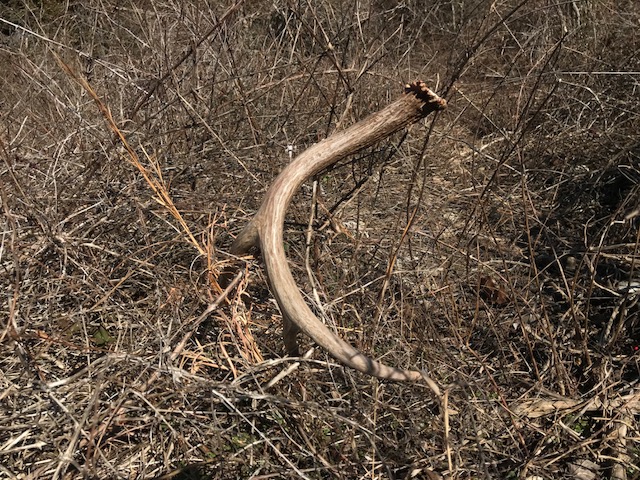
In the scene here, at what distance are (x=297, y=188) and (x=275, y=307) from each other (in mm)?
593

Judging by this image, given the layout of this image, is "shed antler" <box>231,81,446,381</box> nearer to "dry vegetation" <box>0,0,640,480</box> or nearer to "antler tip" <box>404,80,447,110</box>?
"antler tip" <box>404,80,447,110</box>

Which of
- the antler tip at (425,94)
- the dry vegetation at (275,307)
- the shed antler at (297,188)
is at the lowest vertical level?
the dry vegetation at (275,307)

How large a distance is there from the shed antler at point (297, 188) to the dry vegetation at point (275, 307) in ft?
0.71

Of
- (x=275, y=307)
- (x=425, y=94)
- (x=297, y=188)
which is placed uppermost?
(x=425, y=94)

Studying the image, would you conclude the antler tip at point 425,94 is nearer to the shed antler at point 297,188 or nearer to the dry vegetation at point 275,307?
the shed antler at point 297,188

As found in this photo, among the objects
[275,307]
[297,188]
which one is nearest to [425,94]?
[297,188]

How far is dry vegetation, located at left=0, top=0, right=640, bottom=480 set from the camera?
1700mm

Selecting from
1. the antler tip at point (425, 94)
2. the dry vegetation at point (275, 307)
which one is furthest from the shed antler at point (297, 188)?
the dry vegetation at point (275, 307)

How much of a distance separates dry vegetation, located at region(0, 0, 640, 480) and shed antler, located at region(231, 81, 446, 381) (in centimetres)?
22

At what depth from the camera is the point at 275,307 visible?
221 cm

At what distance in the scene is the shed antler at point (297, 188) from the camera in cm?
158

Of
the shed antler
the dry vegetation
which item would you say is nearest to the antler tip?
the shed antler

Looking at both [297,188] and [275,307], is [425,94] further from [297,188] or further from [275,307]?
[275,307]

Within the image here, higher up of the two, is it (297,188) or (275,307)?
(297,188)
